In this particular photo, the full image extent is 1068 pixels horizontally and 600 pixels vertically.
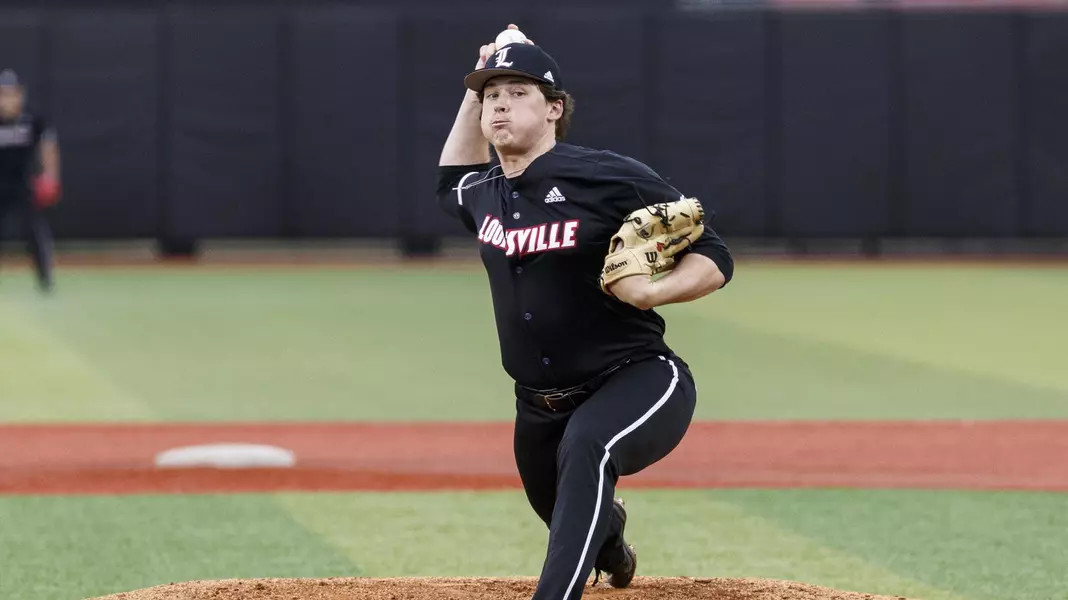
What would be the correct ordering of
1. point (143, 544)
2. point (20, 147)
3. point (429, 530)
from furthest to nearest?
1. point (20, 147)
2. point (429, 530)
3. point (143, 544)

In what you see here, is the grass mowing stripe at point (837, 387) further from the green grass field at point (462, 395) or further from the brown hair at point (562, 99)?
the brown hair at point (562, 99)

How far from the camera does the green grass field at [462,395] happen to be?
6.54 meters

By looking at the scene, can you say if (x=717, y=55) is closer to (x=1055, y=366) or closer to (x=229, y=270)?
(x=229, y=270)

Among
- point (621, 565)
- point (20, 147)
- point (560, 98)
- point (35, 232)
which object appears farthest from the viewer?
point (35, 232)

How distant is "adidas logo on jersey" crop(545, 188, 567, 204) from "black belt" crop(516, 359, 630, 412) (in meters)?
0.53

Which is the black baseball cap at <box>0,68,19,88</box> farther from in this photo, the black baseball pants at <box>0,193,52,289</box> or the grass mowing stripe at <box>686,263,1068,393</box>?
the grass mowing stripe at <box>686,263,1068,393</box>

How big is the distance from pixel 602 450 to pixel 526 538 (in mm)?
2339

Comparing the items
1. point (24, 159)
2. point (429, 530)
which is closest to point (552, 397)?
point (429, 530)

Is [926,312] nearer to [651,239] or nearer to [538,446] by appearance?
[538,446]

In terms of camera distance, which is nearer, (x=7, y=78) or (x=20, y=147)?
(x=20, y=147)

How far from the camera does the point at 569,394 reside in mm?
5148

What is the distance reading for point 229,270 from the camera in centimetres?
2292

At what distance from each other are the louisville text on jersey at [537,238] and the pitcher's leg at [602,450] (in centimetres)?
44

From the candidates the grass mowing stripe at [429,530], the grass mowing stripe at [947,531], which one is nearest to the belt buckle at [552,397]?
the grass mowing stripe at [429,530]
